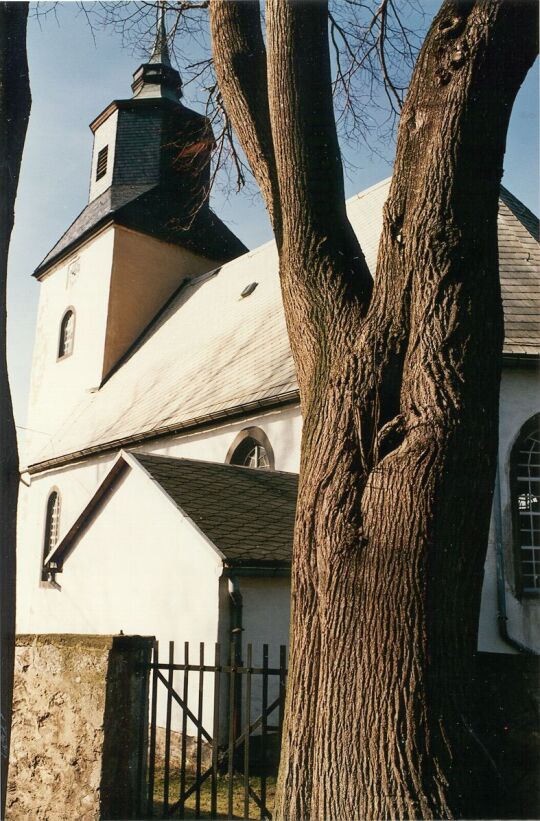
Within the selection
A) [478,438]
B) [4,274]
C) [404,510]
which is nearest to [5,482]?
[4,274]

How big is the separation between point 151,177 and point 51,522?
A: 10.3 metres

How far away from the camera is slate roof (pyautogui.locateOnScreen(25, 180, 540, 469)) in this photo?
11180mm

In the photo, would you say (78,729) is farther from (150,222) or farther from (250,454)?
(150,222)

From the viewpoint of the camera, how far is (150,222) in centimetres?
2148

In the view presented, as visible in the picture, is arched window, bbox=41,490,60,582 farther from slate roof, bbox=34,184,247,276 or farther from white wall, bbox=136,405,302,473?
slate roof, bbox=34,184,247,276

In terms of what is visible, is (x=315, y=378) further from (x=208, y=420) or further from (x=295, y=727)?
(x=208, y=420)

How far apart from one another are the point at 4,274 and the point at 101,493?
5.84m

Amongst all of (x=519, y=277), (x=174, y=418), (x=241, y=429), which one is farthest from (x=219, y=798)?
(x=519, y=277)

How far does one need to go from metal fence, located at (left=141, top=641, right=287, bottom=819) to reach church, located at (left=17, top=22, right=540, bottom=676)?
0.61 meters

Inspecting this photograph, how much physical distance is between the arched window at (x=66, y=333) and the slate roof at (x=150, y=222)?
2182 mm

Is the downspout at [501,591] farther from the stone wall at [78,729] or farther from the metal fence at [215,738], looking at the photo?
the stone wall at [78,729]

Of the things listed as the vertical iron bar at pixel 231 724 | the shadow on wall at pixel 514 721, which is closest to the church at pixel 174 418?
the vertical iron bar at pixel 231 724

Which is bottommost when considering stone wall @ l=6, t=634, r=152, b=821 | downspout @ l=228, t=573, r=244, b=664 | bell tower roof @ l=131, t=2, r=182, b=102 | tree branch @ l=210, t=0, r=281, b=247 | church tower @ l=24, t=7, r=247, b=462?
stone wall @ l=6, t=634, r=152, b=821

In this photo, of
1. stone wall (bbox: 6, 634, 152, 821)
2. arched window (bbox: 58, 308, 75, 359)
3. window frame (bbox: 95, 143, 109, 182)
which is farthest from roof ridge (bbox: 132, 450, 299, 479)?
window frame (bbox: 95, 143, 109, 182)
